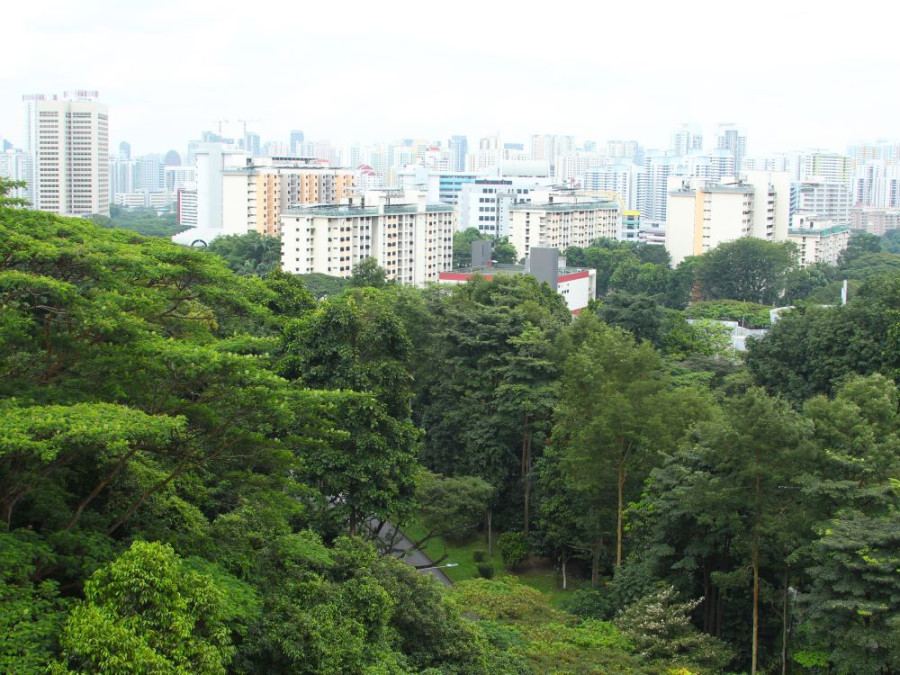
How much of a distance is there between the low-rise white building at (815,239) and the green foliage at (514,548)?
54094mm

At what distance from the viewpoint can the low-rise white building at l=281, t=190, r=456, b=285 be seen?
52.2 metres

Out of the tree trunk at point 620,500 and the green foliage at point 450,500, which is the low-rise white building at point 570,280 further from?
the tree trunk at point 620,500

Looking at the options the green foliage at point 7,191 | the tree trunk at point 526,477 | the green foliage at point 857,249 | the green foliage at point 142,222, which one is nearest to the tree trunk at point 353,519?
the green foliage at point 7,191

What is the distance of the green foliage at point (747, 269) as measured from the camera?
59.9 meters

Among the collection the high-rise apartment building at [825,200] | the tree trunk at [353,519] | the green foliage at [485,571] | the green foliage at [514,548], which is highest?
the high-rise apartment building at [825,200]

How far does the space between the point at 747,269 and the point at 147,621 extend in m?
55.9

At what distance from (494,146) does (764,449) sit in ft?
416

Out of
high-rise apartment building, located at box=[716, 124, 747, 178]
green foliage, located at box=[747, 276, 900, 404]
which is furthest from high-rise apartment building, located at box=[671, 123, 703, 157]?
green foliage, located at box=[747, 276, 900, 404]

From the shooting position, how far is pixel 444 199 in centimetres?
9244

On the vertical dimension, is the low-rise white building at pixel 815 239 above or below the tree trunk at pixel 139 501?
above

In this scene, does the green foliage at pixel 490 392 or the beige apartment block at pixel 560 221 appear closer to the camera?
the green foliage at pixel 490 392

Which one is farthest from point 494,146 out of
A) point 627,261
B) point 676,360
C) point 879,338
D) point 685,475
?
point 685,475

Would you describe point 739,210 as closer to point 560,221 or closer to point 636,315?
point 560,221

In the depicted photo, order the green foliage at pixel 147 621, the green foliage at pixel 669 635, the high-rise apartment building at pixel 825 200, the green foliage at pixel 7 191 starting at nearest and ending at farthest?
the green foliage at pixel 147 621, the green foliage at pixel 7 191, the green foliage at pixel 669 635, the high-rise apartment building at pixel 825 200
